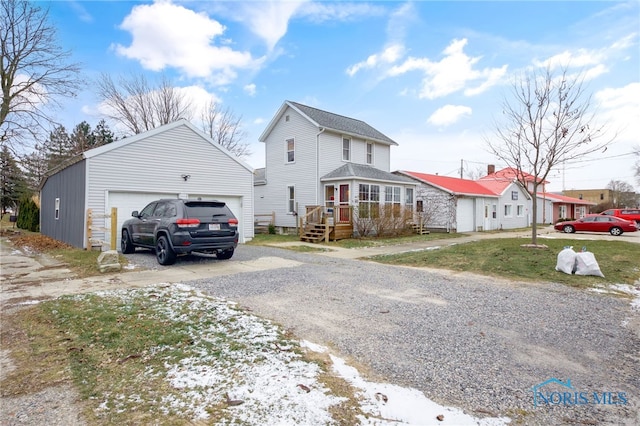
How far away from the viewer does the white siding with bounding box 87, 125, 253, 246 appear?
12156mm

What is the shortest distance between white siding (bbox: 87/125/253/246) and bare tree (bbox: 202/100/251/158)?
61.0ft

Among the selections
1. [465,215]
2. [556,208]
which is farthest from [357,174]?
[556,208]

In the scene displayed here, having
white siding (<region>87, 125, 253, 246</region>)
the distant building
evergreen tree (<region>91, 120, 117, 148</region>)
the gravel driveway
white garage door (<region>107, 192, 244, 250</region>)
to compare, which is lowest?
the gravel driveway

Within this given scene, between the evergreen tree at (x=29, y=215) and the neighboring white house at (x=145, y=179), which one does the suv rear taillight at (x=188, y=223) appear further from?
the evergreen tree at (x=29, y=215)

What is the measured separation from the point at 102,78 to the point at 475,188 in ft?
99.5

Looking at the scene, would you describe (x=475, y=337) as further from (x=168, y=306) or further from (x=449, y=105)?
(x=449, y=105)

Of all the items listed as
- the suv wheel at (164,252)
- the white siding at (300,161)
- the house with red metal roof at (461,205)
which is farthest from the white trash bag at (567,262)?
the house with red metal roof at (461,205)

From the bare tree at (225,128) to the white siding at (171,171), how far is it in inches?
732

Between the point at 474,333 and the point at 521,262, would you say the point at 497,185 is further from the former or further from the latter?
the point at 474,333

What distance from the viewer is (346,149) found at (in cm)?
2125

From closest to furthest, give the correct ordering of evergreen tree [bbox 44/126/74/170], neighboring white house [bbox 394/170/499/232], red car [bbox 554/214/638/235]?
red car [bbox 554/214/638/235], neighboring white house [bbox 394/170/499/232], evergreen tree [bbox 44/126/74/170]

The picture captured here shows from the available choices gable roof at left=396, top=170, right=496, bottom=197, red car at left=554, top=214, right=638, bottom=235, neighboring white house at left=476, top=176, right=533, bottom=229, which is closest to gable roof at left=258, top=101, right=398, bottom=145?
gable roof at left=396, top=170, right=496, bottom=197

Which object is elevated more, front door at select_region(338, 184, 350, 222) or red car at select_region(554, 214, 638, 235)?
front door at select_region(338, 184, 350, 222)

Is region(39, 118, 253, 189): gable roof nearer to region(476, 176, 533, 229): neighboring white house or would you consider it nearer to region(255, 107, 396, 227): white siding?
region(255, 107, 396, 227): white siding
